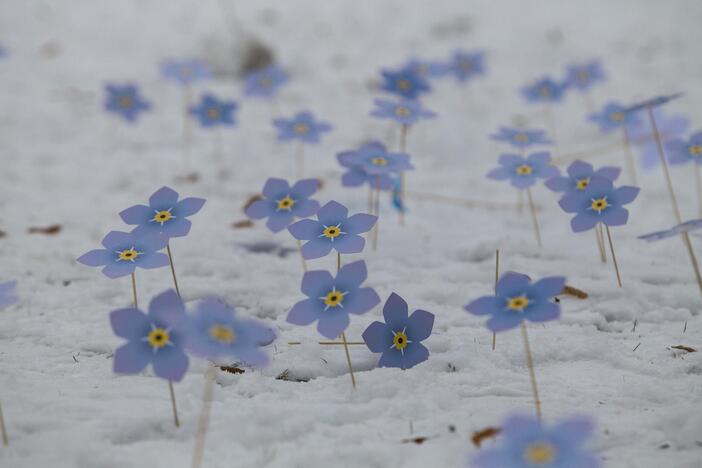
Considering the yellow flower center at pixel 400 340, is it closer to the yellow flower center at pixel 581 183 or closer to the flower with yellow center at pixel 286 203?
the flower with yellow center at pixel 286 203

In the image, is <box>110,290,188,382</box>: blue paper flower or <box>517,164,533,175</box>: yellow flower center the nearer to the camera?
<box>110,290,188,382</box>: blue paper flower

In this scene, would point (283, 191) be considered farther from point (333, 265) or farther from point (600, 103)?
point (600, 103)

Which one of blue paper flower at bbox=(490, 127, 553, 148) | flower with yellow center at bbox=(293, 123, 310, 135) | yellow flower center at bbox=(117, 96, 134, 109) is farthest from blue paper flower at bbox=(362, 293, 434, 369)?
yellow flower center at bbox=(117, 96, 134, 109)

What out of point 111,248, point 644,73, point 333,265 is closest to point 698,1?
point 644,73

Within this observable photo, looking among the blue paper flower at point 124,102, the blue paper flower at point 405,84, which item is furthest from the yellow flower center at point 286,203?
the blue paper flower at point 124,102

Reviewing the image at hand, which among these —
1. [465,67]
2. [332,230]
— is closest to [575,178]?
[332,230]

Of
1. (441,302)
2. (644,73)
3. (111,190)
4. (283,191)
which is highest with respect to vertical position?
(644,73)

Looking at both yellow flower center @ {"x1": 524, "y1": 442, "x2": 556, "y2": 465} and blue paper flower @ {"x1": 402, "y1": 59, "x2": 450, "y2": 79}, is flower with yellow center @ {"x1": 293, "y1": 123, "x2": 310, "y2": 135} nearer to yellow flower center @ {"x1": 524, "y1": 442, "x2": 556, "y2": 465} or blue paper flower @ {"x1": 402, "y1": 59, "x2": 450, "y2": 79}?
blue paper flower @ {"x1": 402, "y1": 59, "x2": 450, "y2": 79}
